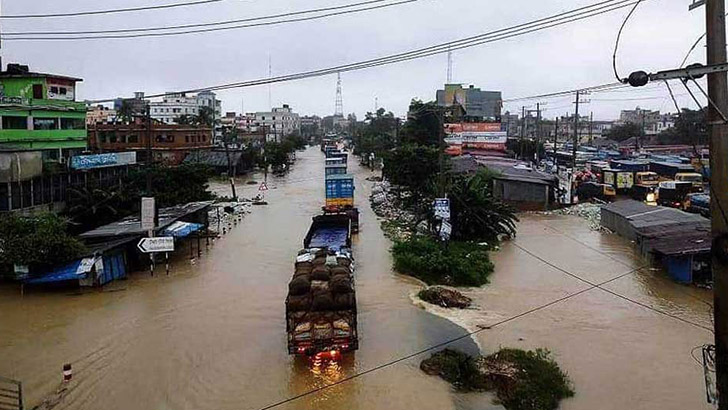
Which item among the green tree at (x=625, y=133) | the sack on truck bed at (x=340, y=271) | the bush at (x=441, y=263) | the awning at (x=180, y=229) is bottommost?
the bush at (x=441, y=263)

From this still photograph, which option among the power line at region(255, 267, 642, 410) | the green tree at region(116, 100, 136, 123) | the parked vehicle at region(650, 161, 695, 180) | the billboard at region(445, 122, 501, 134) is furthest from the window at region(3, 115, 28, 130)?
the parked vehicle at region(650, 161, 695, 180)

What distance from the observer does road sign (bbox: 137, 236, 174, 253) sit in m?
20.3

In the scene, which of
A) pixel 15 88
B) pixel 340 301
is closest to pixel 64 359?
pixel 340 301

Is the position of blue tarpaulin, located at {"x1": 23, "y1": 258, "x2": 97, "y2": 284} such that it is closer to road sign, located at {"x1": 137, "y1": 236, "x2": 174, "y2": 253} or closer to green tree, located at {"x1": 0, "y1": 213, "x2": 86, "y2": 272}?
green tree, located at {"x1": 0, "y1": 213, "x2": 86, "y2": 272}

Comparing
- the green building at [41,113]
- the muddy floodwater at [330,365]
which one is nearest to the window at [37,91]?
the green building at [41,113]

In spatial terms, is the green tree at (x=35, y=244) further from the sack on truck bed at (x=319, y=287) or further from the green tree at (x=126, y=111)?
the green tree at (x=126, y=111)

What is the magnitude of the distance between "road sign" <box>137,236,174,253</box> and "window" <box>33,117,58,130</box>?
16884 millimetres

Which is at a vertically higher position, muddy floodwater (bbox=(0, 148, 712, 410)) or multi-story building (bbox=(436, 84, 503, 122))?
multi-story building (bbox=(436, 84, 503, 122))

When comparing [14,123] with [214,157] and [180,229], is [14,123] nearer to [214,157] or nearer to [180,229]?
[180,229]

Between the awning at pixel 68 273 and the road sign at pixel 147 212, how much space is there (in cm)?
258

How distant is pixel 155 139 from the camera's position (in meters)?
60.2

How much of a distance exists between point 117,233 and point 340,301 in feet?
40.0

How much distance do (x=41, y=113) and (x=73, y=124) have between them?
3.32 meters

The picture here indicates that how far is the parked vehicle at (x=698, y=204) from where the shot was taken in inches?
1192
